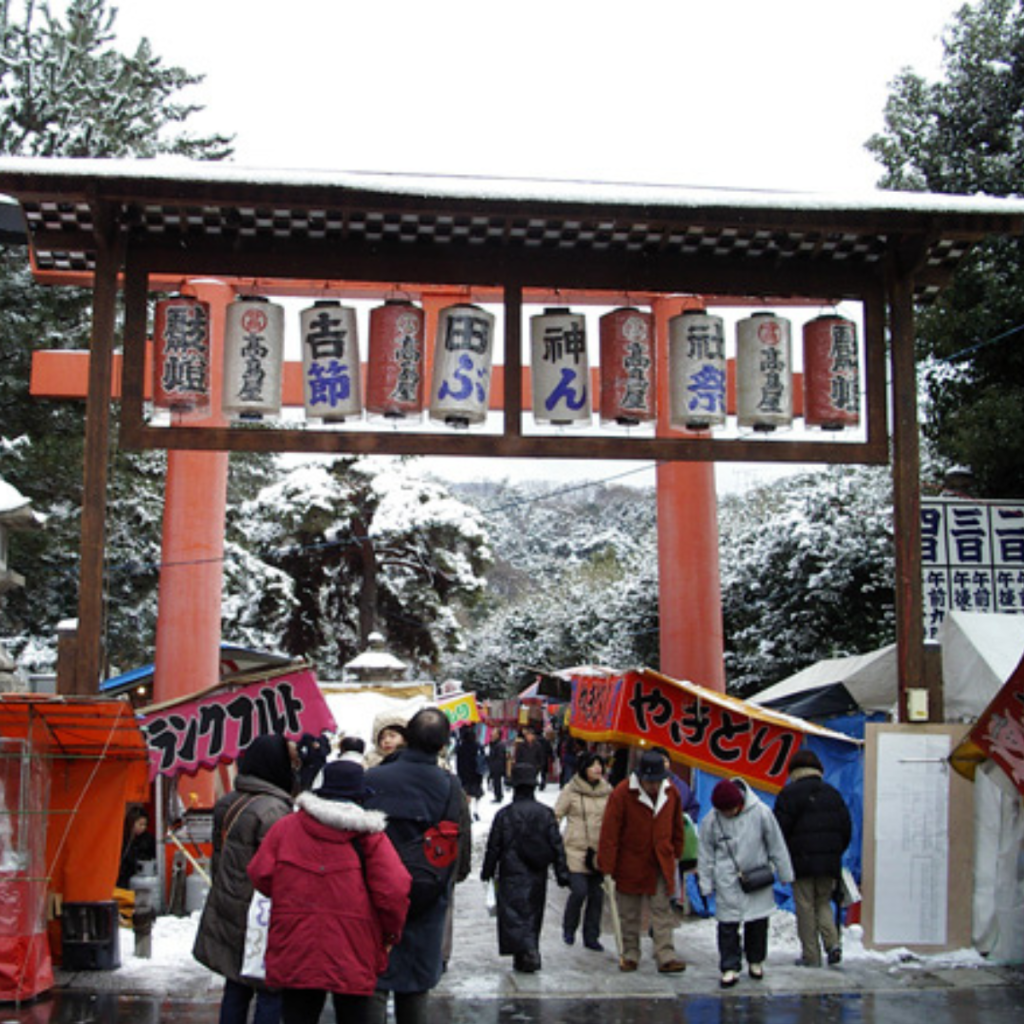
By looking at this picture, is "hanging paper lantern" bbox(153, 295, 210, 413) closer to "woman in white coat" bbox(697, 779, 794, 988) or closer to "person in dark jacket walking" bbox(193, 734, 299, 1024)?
"person in dark jacket walking" bbox(193, 734, 299, 1024)

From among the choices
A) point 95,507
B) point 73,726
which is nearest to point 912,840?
point 73,726

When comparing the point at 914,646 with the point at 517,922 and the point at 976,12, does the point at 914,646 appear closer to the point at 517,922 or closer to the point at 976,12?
the point at 517,922

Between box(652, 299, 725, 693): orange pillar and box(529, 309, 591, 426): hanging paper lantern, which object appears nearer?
box(529, 309, 591, 426): hanging paper lantern

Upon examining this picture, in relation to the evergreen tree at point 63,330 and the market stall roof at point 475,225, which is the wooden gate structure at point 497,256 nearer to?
the market stall roof at point 475,225

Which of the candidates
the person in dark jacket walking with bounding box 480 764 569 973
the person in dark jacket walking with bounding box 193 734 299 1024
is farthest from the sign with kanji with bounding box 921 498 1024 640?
the person in dark jacket walking with bounding box 193 734 299 1024

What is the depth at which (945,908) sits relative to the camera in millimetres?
10375

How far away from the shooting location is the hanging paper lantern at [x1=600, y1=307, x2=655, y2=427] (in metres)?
10.9

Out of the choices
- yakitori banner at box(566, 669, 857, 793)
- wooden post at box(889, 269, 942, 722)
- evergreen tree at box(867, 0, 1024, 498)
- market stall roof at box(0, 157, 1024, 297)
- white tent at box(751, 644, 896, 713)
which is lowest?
yakitori banner at box(566, 669, 857, 793)

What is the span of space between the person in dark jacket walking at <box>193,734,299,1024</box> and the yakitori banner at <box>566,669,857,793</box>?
5164mm

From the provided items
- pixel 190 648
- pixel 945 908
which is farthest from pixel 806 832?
pixel 190 648

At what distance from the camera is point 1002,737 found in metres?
9.86

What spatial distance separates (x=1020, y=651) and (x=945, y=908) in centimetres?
305

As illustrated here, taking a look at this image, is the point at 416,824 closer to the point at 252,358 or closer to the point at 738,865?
the point at 738,865

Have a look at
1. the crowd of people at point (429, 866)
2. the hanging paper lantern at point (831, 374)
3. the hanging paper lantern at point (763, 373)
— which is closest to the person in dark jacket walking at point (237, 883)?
the crowd of people at point (429, 866)
